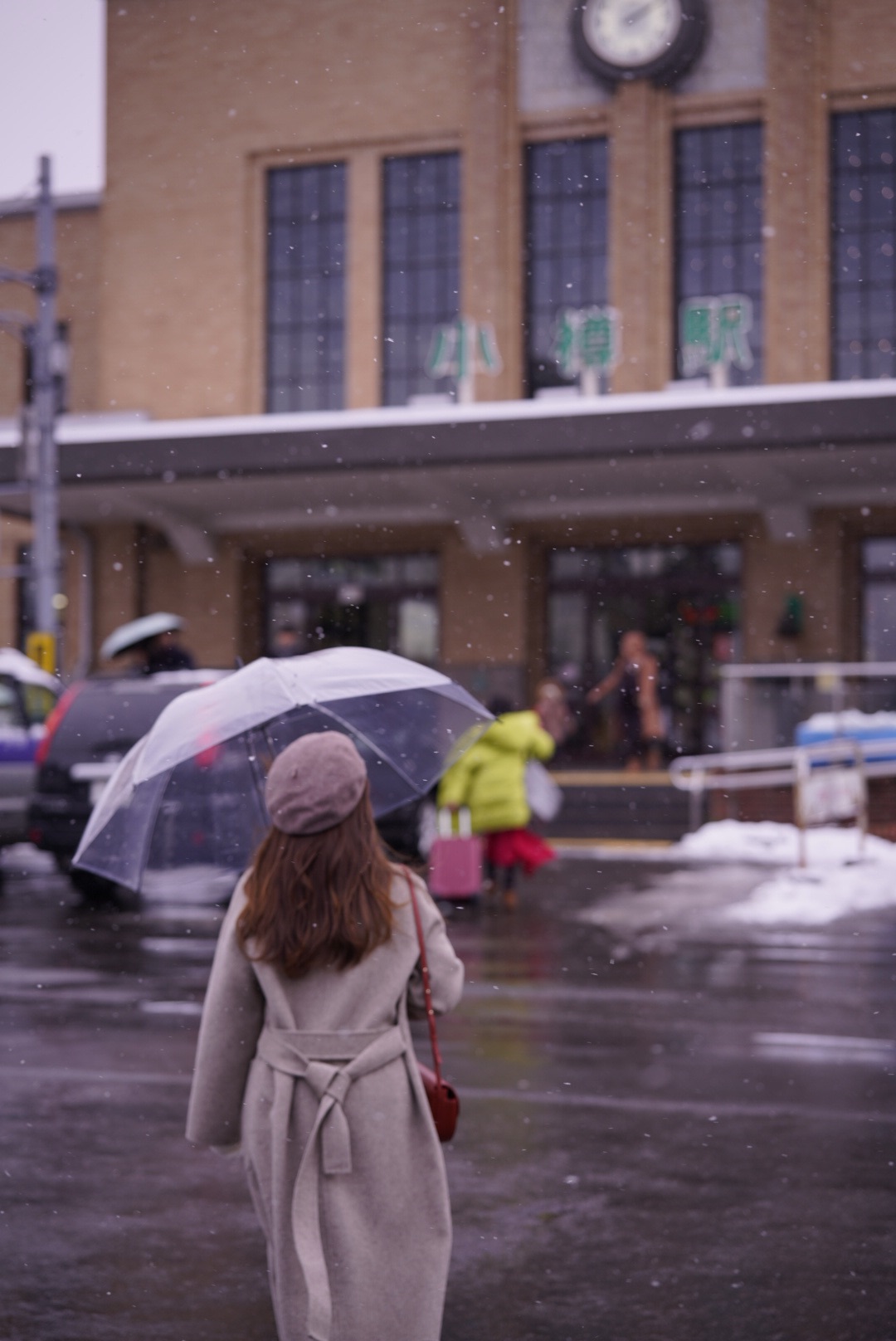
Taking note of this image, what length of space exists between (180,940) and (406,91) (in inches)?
672

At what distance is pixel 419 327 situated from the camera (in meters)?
24.7

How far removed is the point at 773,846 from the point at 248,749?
13.5 m

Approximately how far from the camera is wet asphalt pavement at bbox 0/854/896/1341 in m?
4.34

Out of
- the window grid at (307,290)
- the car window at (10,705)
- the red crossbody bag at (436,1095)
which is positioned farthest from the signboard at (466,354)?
the red crossbody bag at (436,1095)

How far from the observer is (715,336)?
22172mm

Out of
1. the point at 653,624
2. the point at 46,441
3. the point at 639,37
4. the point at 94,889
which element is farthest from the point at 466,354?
the point at 94,889

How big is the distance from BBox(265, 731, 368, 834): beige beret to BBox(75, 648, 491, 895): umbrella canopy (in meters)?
0.35

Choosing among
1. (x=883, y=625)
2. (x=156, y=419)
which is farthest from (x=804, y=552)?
(x=156, y=419)

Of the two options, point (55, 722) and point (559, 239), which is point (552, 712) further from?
point (559, 239)

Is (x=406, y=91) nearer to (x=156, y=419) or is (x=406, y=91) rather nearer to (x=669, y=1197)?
(x=156, y=419)

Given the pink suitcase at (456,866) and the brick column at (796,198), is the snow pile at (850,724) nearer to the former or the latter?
the brick column at (796,198)

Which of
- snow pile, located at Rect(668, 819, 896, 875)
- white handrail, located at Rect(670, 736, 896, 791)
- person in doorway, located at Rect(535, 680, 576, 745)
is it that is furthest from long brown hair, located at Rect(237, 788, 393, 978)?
white handrail, located at Rect(670, 736, 896, 791)

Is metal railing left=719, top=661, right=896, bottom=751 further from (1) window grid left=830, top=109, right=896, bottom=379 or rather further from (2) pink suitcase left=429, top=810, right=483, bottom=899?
(2) pink suitcase left=429, top=810, right=483, bottom=899

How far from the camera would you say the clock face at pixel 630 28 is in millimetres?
22984
